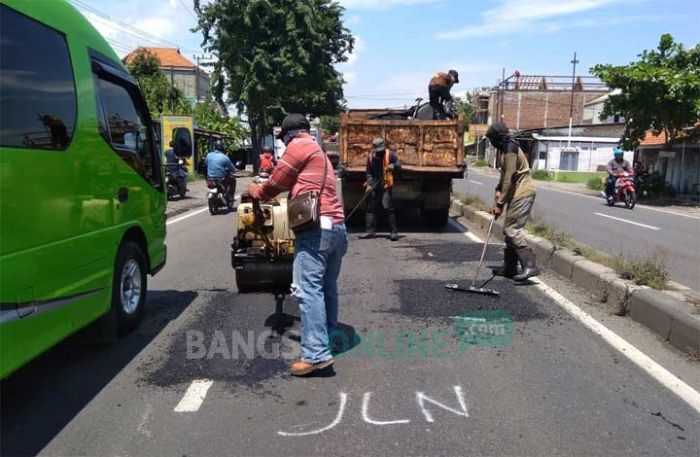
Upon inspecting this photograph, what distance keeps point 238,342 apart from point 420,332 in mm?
1646

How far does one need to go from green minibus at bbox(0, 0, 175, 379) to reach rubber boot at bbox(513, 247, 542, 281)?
14.4 ft

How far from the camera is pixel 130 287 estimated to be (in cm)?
544

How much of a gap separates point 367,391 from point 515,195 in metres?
4.13

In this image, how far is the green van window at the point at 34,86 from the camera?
11.3ft

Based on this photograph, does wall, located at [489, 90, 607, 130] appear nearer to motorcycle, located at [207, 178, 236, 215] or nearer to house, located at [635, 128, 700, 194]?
house, located at [635, 128, 700, 194]

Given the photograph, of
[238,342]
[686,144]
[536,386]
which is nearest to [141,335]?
[238,342]

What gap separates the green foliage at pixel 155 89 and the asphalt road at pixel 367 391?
92.7 feet

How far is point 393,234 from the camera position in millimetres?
10914

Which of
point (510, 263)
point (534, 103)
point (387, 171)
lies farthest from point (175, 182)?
point (534, 103)

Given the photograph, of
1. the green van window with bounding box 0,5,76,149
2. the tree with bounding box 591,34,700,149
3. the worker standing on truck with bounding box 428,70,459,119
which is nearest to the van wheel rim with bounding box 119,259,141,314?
the green van window with bounding box 0,5,76,149

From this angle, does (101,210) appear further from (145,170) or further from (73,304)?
(145,170)

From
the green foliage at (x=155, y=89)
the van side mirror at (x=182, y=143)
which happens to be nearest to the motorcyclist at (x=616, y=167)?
the van side mirror at (x=182, y=143)

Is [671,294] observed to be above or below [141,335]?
above

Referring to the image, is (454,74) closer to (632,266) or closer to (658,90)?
(632,266)
